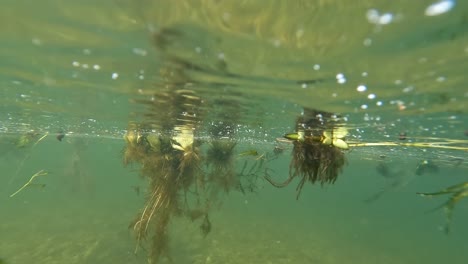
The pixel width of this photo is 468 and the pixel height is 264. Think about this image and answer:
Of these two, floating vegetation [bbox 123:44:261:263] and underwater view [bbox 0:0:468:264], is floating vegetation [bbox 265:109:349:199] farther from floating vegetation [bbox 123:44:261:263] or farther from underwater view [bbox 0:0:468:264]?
floating vegetation [bbox 123:44:261:263]

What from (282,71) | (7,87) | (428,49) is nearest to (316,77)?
(282,71)

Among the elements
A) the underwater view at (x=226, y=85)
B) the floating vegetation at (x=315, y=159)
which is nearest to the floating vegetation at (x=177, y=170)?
the underwater view at (x=226, y=85)

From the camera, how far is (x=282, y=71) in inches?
330

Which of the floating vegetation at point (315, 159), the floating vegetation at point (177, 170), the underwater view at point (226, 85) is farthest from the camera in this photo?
the floating vegetation at point (177, 170)

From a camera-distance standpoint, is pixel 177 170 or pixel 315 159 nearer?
pixel 315 159

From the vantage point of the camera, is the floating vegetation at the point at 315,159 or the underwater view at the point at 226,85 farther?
the floating vegetation at the point at 315,159

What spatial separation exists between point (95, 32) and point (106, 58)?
5.12 feet

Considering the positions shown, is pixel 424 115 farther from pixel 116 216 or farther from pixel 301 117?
pixel 116 216

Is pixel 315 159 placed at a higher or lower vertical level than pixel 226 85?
lower

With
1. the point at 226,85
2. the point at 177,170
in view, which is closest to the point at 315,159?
the point at 226,85

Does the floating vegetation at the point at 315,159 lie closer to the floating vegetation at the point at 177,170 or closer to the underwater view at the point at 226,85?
the underwater view at the point at 226,85

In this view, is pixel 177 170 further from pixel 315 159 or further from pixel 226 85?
pixel 315 159

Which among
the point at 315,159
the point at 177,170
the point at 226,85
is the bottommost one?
the point at 177,170

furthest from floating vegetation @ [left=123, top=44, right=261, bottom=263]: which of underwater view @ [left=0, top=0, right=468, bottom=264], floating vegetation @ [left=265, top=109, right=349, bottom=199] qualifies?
floating vegetation @ [left=265, top=109, right=349, bottom=199]
